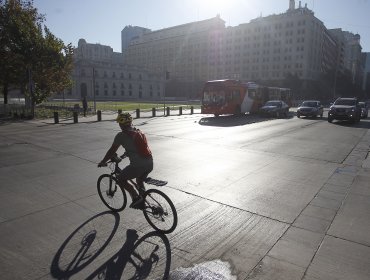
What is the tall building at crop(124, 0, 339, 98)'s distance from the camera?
360 feet

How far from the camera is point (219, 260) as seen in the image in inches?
163

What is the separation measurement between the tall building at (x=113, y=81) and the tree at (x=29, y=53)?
73646mm

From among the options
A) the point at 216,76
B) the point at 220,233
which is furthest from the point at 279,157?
the point at 216,76

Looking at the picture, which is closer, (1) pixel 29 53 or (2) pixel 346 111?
(2) pixel 346 111

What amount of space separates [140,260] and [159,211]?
97 centimetres

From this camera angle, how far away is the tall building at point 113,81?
104125mm

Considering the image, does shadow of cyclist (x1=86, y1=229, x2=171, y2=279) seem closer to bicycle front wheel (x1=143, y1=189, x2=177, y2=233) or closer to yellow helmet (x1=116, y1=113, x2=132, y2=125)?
bicycle front wheel (x1=143, y1=189, x2=177, y2=233)

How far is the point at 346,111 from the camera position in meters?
22.4

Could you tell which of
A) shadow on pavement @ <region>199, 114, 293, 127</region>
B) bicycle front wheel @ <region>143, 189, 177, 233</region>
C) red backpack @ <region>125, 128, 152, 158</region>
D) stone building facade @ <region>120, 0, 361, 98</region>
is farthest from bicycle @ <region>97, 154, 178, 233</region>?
stone building facade @ <region>120, 0, 361, 98</region>

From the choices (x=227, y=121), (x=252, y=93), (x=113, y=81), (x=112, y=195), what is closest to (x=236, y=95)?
(x=252, y=93)

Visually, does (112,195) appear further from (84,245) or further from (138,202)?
(84,245)

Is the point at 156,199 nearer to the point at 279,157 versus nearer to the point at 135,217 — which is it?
the point at 135,217

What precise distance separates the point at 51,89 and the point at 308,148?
82.8 ft

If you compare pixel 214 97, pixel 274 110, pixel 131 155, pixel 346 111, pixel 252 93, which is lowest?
pixel 131 155
